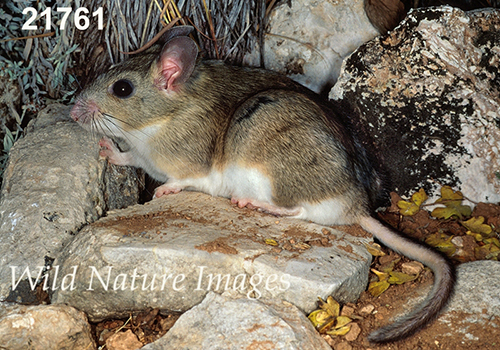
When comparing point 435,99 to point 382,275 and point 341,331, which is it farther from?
point 341,331

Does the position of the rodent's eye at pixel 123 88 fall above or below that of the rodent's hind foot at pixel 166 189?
above

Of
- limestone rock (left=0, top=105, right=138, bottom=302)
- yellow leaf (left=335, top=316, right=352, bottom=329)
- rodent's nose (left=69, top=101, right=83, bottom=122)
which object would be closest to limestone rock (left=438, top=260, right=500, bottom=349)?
yellow leaf (left=335, top=316, right=352, bottom=329)

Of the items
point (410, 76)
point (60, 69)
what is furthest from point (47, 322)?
point (410, 76)

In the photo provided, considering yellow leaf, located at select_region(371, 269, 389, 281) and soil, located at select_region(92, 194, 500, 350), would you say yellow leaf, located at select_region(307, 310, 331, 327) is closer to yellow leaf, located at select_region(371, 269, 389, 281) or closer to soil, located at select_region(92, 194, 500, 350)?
soil, located at select_region(92, 194, 500, 350)

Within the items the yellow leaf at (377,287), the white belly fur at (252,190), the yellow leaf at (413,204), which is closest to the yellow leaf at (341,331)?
the yellow leaf at (377,287)

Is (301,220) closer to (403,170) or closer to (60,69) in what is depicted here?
(403,170)

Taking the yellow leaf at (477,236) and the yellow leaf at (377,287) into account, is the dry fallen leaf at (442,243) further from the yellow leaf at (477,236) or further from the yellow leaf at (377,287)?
the yellow leaf at (377,287)
